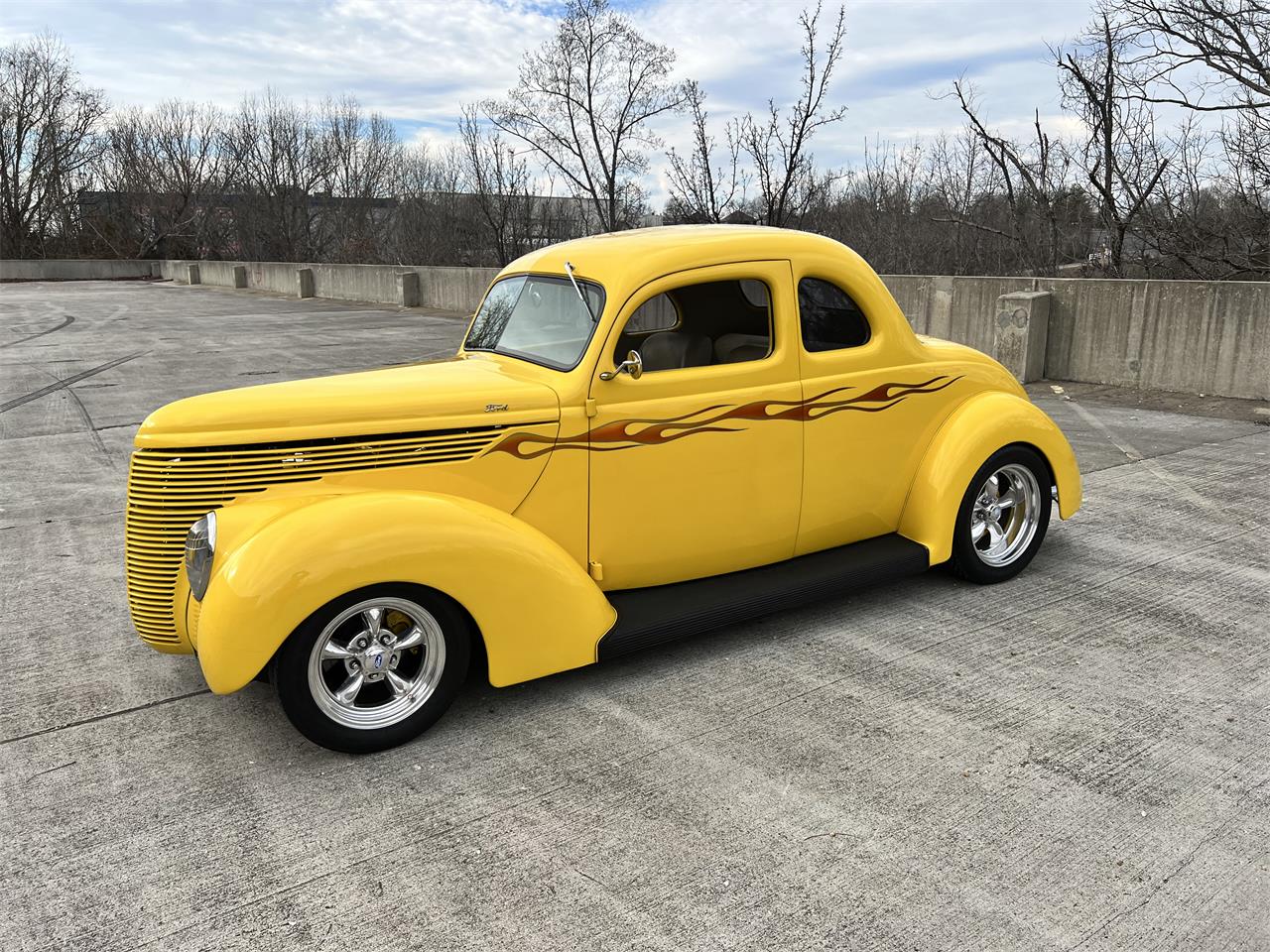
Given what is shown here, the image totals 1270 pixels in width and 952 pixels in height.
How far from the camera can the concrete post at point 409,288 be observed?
25.1 meters

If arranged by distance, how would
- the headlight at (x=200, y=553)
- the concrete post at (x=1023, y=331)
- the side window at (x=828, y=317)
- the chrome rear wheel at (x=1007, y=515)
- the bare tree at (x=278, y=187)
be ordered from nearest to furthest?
1. the headlight at (x=200, y=553)
2. the side window at (x=828, y=317)
3. the chrome rear wheel at (x=1007, y=515)
4. the concrete post at (x=1023, y=331)
5. the bare tree at (x=278, y=187)

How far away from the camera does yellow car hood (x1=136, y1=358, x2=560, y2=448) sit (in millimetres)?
3408

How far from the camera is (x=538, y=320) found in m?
4.33

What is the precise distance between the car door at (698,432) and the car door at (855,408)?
4.8 inches

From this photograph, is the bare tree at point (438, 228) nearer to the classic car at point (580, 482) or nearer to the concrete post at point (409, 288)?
the concrete post at point (409, 288)

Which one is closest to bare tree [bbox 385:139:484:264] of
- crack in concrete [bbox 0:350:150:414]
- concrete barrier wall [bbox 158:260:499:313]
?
concrete barrier wall [bbox 158:260:499:313]

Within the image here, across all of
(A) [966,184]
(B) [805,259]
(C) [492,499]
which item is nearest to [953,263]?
(A) [966,184]

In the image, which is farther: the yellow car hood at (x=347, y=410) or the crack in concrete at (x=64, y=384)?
the crack in concrete at (x=64, y=384)

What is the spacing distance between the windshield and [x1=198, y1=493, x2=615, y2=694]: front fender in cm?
86

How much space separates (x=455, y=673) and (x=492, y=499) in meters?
0.70

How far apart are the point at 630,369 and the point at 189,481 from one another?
1.76 meters

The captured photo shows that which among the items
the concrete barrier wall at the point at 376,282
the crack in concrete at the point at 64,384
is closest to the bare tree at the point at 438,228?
the concrete barrier wall at the point at 376,282

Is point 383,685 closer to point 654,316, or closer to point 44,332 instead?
point 654,316

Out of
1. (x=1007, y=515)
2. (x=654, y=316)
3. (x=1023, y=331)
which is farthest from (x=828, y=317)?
(x=1023, y=331)
